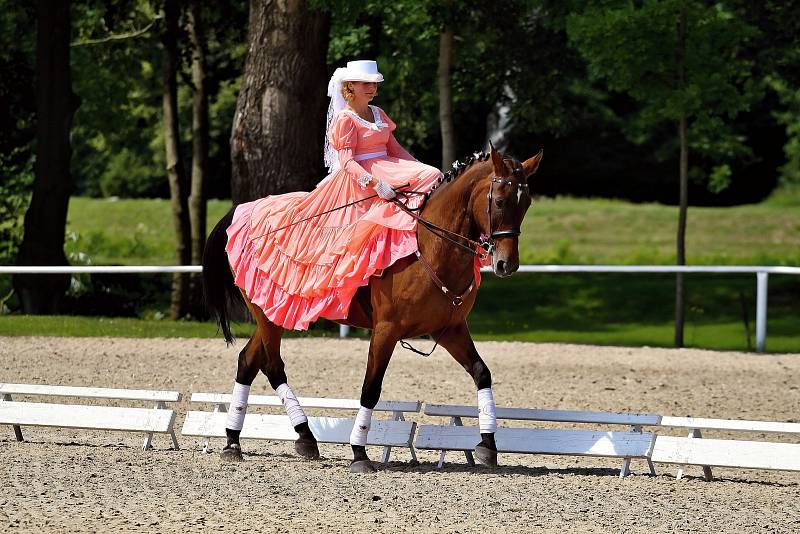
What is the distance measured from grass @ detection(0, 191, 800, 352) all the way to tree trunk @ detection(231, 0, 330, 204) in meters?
1.94

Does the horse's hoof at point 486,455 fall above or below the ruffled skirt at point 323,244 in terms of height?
below

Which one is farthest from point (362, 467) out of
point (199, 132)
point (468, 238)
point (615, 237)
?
point (615, 237)

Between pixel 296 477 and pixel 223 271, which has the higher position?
pixel 223 271

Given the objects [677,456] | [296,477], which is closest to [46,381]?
[296,477]

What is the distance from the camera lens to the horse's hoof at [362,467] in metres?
8.27

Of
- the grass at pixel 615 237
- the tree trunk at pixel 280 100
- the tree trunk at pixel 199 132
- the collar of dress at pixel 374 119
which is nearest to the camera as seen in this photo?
the collar of dress at pixel 374 119

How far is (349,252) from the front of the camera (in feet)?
27.3

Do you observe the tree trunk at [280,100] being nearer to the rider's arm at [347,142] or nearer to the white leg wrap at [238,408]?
the white leg wrap at [238,408]

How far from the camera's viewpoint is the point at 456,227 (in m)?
8.11

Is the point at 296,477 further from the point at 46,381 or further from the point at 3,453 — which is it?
the point at 46,381

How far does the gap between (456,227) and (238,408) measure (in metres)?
1.97

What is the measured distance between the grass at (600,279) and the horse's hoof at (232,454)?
7569mm

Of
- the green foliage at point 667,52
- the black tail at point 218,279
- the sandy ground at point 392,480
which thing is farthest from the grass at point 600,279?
the black tail at point 218,279

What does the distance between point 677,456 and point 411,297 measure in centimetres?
180
